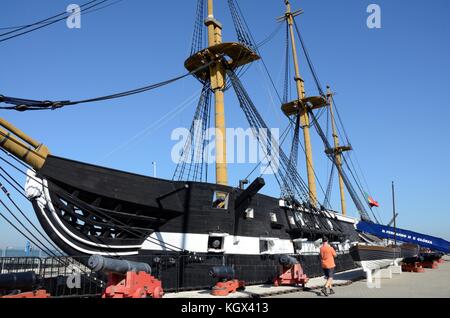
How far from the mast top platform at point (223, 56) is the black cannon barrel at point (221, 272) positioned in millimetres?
11617

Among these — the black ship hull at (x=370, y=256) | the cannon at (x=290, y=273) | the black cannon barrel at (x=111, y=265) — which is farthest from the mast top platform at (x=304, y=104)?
the black cannon barrel at (x=111, y=265)

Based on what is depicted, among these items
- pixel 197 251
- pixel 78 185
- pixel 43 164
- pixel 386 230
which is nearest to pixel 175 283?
pixel 197 251

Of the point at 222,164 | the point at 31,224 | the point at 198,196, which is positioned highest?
the point at 222,164

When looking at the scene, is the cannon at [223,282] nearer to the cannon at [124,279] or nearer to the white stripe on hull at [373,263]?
the cannon at [124,279]

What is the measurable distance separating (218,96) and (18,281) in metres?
12.2

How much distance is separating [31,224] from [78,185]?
1696 mm

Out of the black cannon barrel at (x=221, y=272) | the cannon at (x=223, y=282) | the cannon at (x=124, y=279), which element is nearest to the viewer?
the cannon at (x=124, y=279)

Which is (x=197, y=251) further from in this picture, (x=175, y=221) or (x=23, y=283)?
(x=23, y=283)

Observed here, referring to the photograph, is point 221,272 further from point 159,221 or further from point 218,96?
point 218,96

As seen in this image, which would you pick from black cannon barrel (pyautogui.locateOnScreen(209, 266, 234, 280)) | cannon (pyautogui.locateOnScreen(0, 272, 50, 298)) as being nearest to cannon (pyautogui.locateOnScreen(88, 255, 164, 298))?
cannon (pyautogui.locateOnScreen(0, 272, 50, 298))

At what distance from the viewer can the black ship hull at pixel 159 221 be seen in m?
10.8

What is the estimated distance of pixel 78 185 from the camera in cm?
1100
